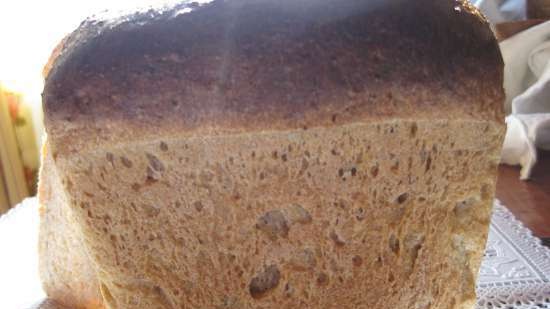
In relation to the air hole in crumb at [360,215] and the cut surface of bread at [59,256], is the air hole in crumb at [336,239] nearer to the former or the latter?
the air hole in crumb at [360,215]

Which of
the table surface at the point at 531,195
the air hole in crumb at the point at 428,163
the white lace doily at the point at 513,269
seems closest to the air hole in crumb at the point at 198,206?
the air hole in crumb at the point at 428,163

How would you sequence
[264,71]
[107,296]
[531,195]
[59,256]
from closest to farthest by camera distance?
[264,71]
[107,296]
[59,256]
[531,195]

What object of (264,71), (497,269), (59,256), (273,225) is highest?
(264,71)

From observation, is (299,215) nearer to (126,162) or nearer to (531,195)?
(126,162)

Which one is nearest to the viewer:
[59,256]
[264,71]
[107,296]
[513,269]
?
[264,71]

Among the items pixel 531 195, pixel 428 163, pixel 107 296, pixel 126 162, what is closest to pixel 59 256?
pixel 107 296

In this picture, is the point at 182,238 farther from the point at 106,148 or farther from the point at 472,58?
the point at 472,58
